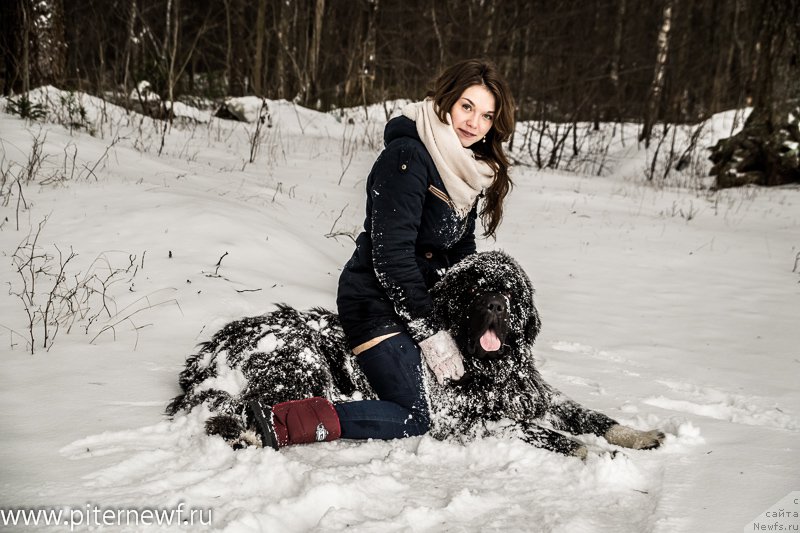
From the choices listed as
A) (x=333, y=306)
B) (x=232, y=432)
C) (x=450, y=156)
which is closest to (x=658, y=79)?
(x=333, y=306)

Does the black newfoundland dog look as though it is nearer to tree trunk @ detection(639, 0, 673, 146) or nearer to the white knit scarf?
the white knit scarf

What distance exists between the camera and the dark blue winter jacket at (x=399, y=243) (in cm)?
254

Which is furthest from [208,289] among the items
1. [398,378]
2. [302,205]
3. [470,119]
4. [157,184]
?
[302,205]

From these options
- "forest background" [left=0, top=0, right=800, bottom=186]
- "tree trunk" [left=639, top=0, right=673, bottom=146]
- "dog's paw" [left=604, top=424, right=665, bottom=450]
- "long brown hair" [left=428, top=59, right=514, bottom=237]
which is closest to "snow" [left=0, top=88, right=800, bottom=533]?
"dog's paw" [left=604, top=424, right=665, bottom=450]

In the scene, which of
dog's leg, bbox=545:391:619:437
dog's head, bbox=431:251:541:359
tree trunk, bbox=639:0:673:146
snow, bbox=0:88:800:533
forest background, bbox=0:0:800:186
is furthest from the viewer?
tree trunk, bbox=639:0:673:146

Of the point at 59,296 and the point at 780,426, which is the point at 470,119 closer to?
the point at 780,426

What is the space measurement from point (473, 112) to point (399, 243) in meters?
0.75

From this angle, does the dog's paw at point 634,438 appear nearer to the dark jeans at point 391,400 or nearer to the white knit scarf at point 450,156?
the dark jeans at point 391,400

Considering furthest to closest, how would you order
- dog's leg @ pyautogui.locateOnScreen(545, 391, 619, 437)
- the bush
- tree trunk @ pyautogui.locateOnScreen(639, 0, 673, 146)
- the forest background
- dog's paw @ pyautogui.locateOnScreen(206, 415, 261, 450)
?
tree trunk @ pyautogui.locateOnScreen(639, 0, 673, 146) < the forest background < the bush < dog's leg @ pyautogui.locateOnScreen(545, 391, 619, 437) < dog's paw @ pyautogui.locateOnScreen(206, 415, 261, 450)

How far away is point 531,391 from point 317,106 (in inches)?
484

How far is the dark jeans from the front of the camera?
8.25 feet

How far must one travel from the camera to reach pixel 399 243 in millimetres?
2535

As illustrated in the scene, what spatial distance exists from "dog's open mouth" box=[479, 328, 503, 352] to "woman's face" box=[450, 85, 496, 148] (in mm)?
964

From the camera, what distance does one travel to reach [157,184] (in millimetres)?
5652
